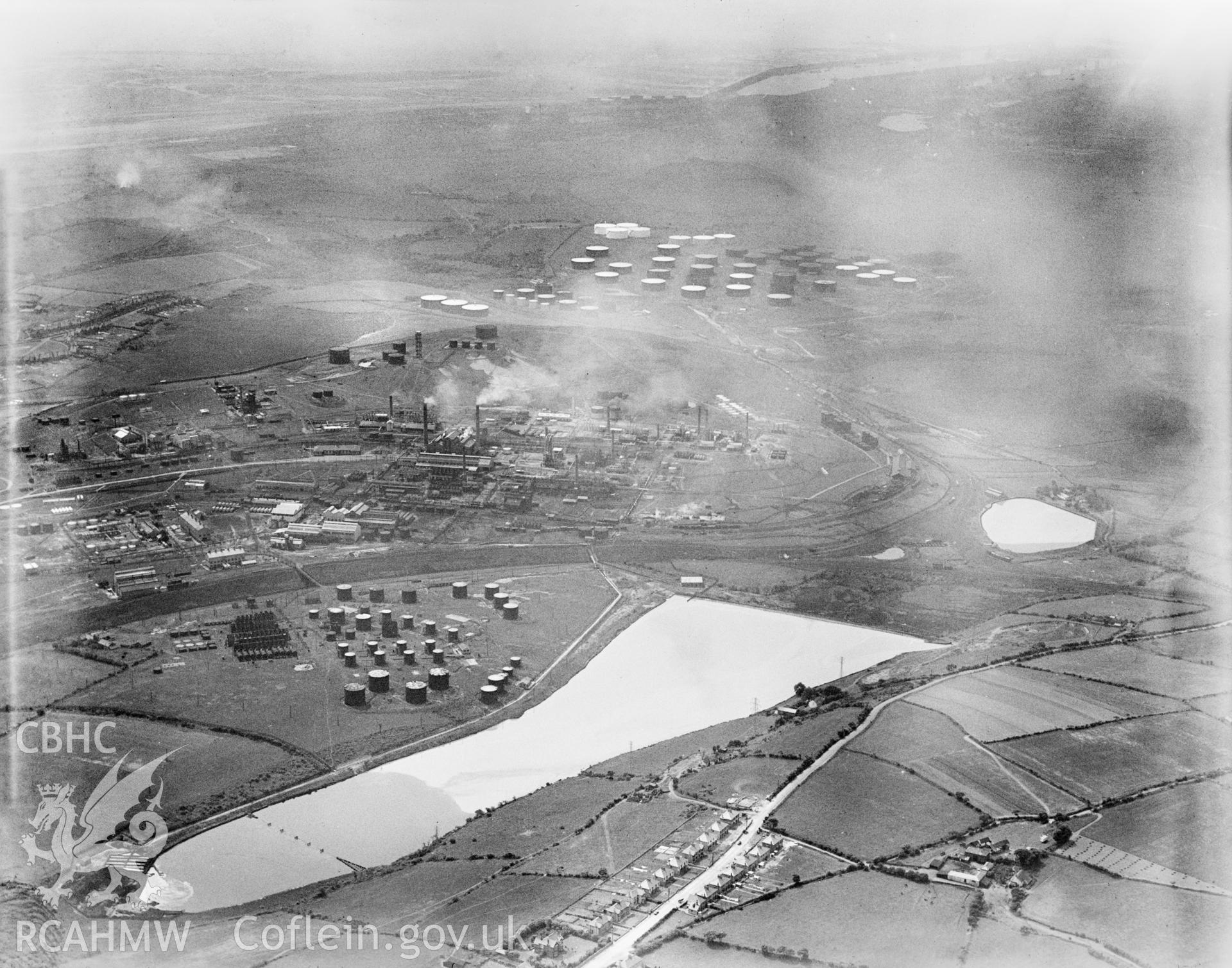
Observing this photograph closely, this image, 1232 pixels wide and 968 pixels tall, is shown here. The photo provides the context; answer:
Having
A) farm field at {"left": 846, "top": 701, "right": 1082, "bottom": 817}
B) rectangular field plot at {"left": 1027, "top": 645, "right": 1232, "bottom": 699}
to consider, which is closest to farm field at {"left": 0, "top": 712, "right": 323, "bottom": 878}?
farm field at {"left": 846, "top": 701, "right": 1082, "bottom": 817}

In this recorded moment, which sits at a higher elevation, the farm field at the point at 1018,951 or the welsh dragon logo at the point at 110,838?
the farm field at the point at 1018,951

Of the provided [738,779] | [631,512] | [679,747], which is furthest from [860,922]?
[631,512]

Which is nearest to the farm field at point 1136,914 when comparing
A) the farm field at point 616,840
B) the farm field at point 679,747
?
the farm field at point 616,840

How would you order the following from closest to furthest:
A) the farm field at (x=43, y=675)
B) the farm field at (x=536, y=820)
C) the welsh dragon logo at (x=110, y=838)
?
the welsh dragon logo at (x=110, y=838)
the farm field at (x=536, y=820)
the farm field at (x=43, y=675)

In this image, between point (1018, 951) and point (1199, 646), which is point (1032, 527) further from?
point (1018, 951)

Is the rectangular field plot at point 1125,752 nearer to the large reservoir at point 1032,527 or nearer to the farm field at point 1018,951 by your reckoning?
the farm field at point 1018,951

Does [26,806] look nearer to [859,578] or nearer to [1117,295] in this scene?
[859,578]
